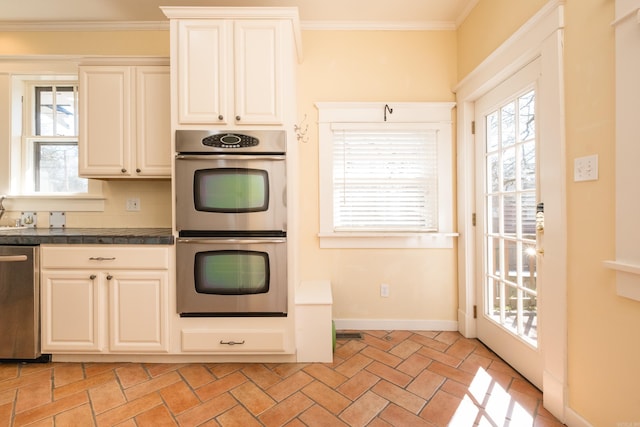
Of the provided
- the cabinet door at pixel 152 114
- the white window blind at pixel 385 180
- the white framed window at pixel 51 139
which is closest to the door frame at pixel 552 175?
the white window blind at pixel 385 180

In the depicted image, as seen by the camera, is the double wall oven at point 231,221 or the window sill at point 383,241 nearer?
the double wall oven at point 231,221

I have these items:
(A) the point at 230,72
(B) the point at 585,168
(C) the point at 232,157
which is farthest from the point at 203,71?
(B) the point at 585,168

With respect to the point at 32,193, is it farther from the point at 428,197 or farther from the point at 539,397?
the point at 539,397

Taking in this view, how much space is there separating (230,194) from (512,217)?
1.96 meters

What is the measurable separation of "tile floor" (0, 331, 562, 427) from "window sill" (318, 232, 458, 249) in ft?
2.82

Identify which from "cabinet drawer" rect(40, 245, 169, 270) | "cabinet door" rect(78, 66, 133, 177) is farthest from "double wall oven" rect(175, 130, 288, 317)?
"cabinet door" rect(78, 66, 133, 177)

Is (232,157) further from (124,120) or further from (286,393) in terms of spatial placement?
(286,393)

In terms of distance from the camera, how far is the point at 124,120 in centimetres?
221

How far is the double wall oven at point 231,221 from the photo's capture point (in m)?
1.89

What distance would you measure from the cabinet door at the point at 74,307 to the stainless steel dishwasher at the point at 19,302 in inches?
2.8

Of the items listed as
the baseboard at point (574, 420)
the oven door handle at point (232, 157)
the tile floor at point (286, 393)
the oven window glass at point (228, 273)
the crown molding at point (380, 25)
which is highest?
the crown molding at point (380, 25)

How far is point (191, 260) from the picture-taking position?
1905 mm

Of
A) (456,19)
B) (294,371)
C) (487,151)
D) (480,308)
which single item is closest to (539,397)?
(480,308)

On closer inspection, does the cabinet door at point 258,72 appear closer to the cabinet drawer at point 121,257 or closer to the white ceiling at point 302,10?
the white ceiling at point 302,10
